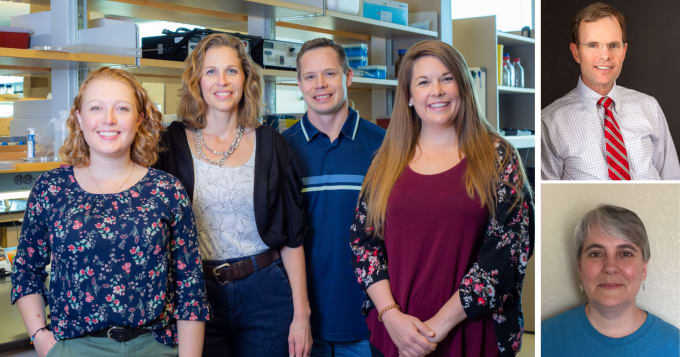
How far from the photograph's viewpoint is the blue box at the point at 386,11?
4016 mm

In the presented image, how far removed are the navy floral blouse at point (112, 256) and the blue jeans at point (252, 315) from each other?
16cm

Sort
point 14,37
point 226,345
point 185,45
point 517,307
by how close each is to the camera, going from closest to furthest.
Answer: point 517,307 → point 226,345 → point 14,37 → point 185,45

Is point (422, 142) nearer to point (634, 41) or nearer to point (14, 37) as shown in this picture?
point (634, 41)

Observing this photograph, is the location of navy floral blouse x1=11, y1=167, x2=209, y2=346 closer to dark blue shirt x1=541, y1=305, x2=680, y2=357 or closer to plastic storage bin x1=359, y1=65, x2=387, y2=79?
dark blue shirt x1=541, y1=305, x2=680, y2=357

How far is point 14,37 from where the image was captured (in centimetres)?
236

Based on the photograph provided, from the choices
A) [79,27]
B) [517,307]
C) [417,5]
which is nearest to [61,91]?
[79,27]

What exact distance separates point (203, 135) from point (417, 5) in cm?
311

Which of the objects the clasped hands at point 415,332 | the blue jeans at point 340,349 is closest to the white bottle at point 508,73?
the blue jeans at point 340,349

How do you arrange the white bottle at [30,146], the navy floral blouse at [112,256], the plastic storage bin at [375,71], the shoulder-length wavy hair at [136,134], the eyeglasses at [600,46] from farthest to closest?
the plastic storage bin at [375,71] < the white bottle at [30,146] < the shoulder-length wavy hair at [136,134] < the navy floral blouse at [112,256] < the eyeglasses at [600,46]

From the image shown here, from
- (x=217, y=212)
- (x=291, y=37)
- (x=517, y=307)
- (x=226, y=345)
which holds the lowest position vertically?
(x=226, y=345)

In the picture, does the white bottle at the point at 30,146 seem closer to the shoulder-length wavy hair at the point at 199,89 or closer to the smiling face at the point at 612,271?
the shoulder-length wavy hair at the point at 199,89

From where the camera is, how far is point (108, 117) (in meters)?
1.55

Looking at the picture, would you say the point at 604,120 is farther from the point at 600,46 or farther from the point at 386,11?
the point at 386,11

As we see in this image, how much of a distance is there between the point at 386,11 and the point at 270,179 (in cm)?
258
